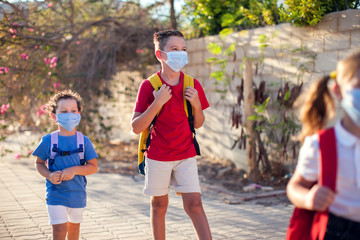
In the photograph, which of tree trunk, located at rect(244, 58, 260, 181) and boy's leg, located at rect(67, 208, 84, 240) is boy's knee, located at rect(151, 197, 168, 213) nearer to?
boy's leg, located at rect(67, 208, 84, 240)

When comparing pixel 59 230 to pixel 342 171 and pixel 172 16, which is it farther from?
pixel 172 16

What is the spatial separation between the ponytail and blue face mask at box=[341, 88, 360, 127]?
0.20 m

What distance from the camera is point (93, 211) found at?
5.68 meters

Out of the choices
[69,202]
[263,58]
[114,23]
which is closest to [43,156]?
[69,202]

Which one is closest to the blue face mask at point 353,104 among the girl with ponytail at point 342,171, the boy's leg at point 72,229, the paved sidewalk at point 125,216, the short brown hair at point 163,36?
the girl with ponytail at point 342,171

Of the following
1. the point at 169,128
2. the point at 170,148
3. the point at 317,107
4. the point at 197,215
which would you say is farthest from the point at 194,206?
the point at 317,107

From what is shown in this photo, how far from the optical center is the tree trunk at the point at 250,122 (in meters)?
6.99

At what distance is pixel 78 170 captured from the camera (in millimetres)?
3611

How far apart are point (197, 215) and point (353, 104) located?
1910 mm

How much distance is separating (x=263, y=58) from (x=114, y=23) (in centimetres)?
418

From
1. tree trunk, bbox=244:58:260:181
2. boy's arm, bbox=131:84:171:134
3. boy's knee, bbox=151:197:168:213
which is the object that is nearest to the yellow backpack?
boy's arm, bbox=131:84:171:134

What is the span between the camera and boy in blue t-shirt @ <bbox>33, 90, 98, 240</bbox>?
11.7 feet

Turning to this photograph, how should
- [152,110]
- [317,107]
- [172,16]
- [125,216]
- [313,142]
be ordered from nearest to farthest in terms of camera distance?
1. [313,142]
2. [317,107]
3. [152,110]
4. [125,216]
5. [172,16]

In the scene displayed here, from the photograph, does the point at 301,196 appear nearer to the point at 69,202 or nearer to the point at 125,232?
the point at 69,202
